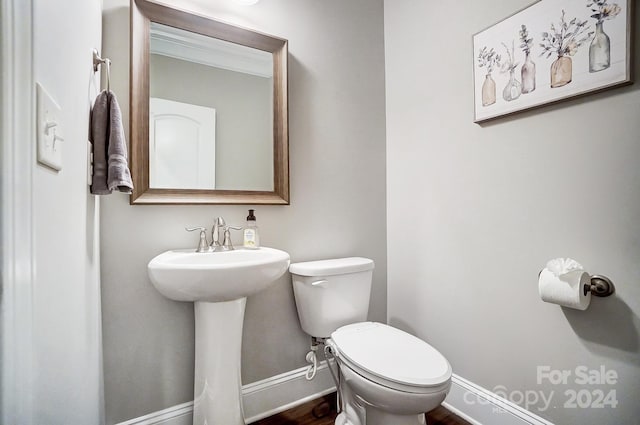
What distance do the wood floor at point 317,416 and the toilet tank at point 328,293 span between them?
15.5 inches

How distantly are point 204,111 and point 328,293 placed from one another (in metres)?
1.06

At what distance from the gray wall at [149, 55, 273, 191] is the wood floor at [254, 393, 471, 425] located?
44.9 inches

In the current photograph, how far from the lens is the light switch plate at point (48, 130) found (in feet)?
1.52

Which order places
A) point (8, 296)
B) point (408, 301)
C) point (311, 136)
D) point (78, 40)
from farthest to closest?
point (408, 301) < point (311, 136) < point (78, 40) < point (8, 296)

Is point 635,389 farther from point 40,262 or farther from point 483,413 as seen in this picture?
point 40,262

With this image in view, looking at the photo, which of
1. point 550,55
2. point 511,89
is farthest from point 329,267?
point 550,55

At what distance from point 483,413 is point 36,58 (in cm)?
191

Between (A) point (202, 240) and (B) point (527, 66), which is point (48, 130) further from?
(B) point (527, 66)

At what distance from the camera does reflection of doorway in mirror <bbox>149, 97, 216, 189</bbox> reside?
1.29m

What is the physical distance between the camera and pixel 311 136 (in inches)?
65.5

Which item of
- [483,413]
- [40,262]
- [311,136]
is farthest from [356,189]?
[40,262]

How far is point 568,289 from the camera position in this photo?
100 cm

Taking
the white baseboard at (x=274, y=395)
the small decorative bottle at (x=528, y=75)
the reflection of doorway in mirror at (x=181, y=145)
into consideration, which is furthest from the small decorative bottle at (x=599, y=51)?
the white baseboard at (x=274, y=395)

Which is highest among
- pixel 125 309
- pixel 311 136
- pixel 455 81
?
pixel 455 81
